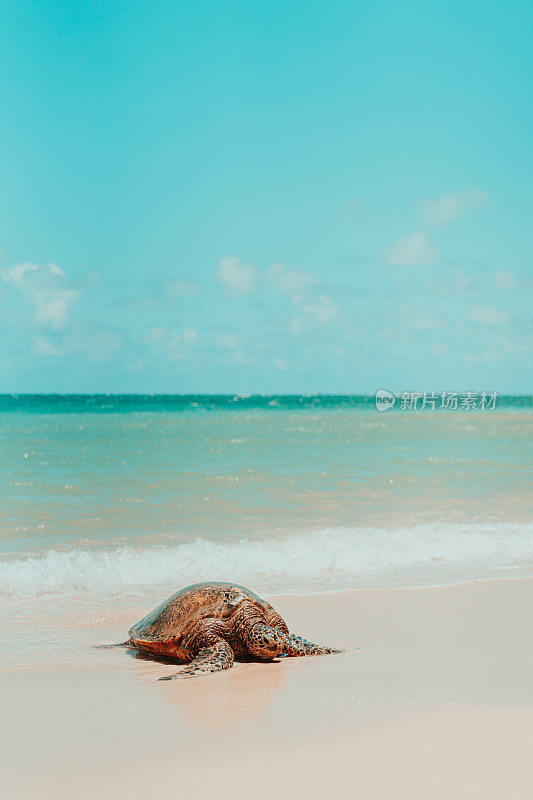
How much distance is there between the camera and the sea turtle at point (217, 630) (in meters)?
4.78

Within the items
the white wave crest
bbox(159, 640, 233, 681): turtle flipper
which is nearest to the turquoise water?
the white wave crest

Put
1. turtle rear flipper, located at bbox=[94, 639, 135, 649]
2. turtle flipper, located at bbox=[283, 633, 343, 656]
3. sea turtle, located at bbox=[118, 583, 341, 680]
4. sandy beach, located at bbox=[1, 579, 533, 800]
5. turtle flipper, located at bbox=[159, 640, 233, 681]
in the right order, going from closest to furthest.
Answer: sandy beach, located at bbox=[1, 579, 533, 800] < turtle flipper, located at bbox=[159, 640, 233, 681] < sea turtle, located at bbox=[118, 583, 341, 680] < turtle flipper, located at bbox=[283, 633, 343, 656] < turtle rear flipper, located at bbox=[94, 639, 135, 649]

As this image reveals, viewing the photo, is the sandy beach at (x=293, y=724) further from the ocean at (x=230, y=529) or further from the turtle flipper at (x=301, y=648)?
the ocean at (x=230, y=529)

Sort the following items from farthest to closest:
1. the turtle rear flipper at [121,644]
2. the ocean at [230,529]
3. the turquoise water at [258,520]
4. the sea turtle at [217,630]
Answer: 1. the turquoise water at [258,520]
2. the ocean at [230,529]
3. the turtle rear flipper at [121,644]
4. the sea turtle at [217,630]

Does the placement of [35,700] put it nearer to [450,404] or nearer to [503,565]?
[503,565]

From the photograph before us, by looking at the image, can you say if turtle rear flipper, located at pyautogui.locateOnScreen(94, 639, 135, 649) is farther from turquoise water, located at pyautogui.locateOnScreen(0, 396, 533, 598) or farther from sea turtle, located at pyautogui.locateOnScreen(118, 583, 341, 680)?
turquoise water, located at pyautogui.locateOnScreen(0, 396, 533, 598)

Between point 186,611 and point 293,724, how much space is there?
154 cm

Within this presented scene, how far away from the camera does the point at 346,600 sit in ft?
22.1

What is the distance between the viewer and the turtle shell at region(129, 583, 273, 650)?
194 inches

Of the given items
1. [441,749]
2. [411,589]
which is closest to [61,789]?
[441,749]

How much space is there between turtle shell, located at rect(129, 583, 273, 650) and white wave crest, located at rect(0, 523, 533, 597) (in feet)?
7.78

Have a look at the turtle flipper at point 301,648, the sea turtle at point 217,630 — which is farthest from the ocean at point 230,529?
the turtle flipper at point 301,648

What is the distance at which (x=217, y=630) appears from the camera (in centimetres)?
486

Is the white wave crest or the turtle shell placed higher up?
the turtle shell
